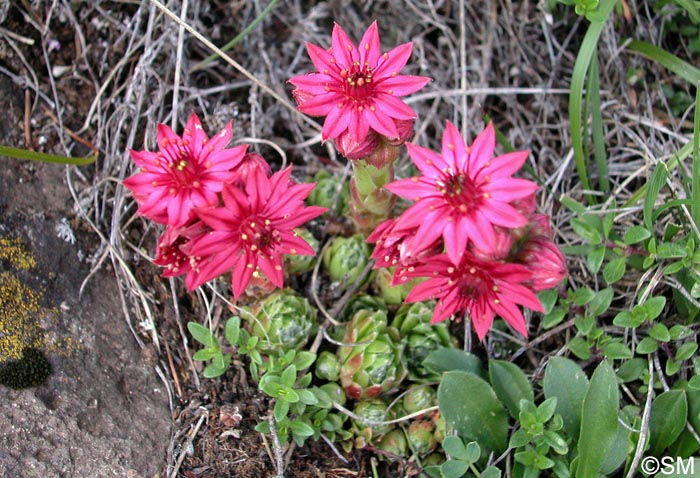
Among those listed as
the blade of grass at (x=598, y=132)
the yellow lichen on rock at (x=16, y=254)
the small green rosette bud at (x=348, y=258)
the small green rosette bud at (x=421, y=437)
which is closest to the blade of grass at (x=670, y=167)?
the blade of grass at (x=598, y=132)

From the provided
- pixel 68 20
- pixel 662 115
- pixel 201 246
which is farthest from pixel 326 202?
pixel 662 115

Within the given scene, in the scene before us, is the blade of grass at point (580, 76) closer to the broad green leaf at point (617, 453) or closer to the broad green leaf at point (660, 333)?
the broad green leaf at point (660, 333)

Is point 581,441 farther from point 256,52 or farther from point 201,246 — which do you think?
point 256,52

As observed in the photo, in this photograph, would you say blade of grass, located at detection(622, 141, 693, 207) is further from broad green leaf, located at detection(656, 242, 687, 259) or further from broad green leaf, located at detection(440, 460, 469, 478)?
broad green leaf, located at detection(440, 460, 469, 478)

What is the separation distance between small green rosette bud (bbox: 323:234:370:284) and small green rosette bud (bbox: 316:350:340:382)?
377mm

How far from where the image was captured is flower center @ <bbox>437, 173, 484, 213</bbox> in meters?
2.38

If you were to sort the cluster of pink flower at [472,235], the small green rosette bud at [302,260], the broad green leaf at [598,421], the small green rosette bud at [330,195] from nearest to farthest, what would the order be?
the cluster of pink flower at [472,235], the broad green leaf at [598,421], the small green rosette bud at [302,260], the small green rosette bud at [330,195]

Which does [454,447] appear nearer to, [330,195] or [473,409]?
[473,409]

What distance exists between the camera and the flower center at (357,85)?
251 centimetres

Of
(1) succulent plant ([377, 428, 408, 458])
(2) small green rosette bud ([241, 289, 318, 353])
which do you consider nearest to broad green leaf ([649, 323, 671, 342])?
(1) succulent plant ([377, 428, 408, 458])

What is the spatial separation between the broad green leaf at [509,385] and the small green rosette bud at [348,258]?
71 cm

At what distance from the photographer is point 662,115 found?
3543 mm

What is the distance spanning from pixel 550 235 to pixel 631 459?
89 cm

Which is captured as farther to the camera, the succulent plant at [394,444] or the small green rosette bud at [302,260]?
the small green rosette bud at [302,260]
